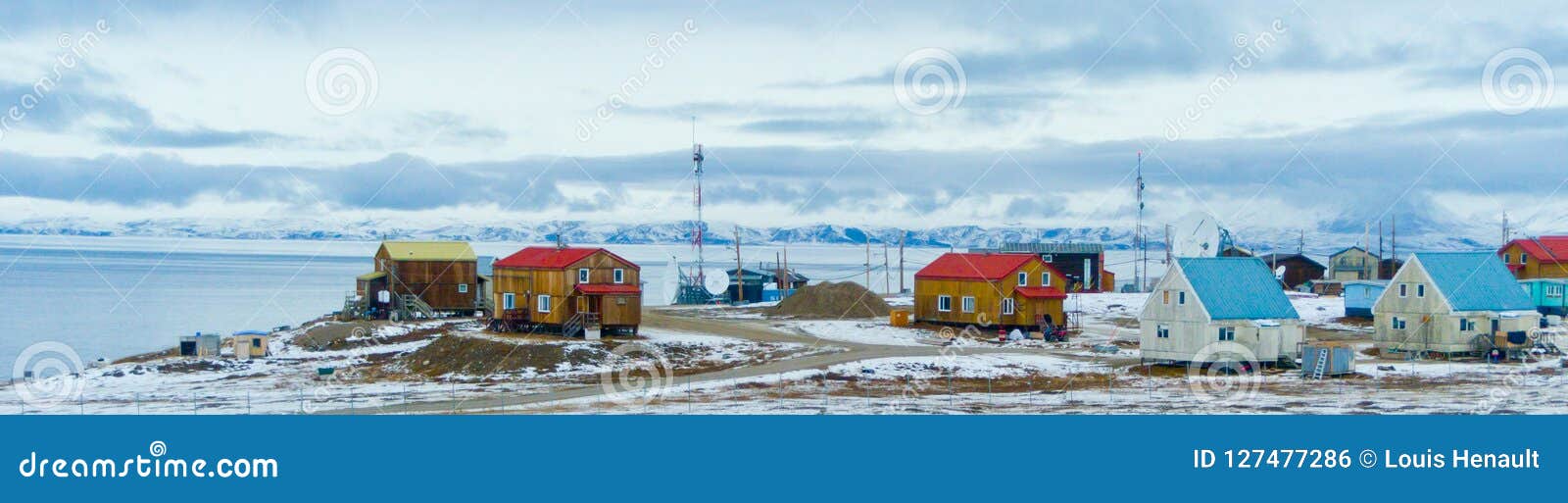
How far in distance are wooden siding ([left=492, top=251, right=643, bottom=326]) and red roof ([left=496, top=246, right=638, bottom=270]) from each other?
18 centimetres

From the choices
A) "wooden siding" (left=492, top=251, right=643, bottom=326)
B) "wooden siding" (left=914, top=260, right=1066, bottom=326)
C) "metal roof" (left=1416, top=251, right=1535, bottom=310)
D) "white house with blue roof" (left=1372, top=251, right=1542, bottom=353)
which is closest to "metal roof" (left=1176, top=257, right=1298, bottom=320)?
"white house with blue roof" (left=1372, top=251, right=1542, bottom=353)

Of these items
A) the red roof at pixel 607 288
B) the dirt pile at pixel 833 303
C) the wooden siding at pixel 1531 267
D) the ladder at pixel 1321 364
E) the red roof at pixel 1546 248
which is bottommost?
the ladder at pixel 1321 364

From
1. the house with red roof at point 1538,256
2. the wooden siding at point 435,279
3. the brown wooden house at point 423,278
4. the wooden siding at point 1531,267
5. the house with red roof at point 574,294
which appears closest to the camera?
the house with red roof at point 574,294

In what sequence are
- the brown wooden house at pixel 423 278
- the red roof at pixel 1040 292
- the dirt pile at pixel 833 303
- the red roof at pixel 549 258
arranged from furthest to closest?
the dirt pile at pixel 833 303
the brown wooden house at pixel 423 278
the red roof at pixel 1040 292
the red roof at pixel 549 258

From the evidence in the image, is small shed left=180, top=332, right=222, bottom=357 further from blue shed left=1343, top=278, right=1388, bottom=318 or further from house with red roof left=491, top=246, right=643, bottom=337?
blue shed left=1343, top=278, right=1388, bottom=318

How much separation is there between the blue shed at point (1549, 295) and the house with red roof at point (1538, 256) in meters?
4.00

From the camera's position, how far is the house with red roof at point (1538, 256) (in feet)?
269

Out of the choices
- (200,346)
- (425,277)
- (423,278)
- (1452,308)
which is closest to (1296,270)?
(1452,308)

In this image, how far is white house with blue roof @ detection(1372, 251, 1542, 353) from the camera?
57094mm

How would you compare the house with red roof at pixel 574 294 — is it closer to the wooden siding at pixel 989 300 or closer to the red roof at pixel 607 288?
the red roof at pixel 607 288

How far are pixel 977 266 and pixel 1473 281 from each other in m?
20.9

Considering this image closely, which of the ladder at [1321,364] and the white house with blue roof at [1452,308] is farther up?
the white house with blue roof at [1452,308]

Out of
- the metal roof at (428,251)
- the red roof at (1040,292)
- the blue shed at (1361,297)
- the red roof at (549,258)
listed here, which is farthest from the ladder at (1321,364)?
the metal roof at (428,251)

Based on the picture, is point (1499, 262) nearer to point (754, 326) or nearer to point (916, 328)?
point (916, 328)
